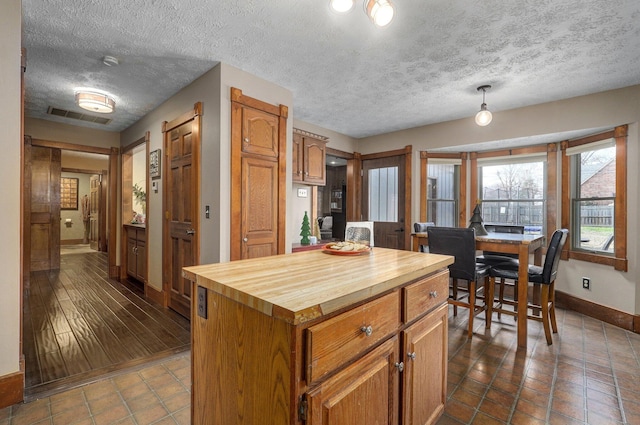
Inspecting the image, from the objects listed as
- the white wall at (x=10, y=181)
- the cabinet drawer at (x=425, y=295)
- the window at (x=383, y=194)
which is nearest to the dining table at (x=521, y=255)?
the cabinet drawer at (x=425, y=295)

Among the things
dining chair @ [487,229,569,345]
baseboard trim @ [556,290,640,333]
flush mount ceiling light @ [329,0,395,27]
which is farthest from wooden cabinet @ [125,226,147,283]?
baseboard trim @ [556,290,640,333]

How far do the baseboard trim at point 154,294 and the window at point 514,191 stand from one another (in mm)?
4817

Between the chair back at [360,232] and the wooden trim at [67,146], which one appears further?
the wooden trim at [67,146]

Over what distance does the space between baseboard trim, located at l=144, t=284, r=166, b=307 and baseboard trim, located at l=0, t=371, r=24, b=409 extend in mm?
1731

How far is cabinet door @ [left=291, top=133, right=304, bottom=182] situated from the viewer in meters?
3.95

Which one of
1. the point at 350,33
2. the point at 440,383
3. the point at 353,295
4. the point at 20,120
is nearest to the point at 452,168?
the point at 350,33

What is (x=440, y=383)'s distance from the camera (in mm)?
1626

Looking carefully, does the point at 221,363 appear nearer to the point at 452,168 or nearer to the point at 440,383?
the point at 440,383

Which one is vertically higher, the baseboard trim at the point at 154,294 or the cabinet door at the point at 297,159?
the cabinet door at the point at 297,159

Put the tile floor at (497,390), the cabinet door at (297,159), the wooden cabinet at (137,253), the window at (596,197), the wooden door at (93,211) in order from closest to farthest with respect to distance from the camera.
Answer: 1. the tile floor at (497,390)
2. the window at (596,197)
3. the cabinet door at (297,159)
4. the wooden cabinet at (137,253)
5. the wooden door at (93,211)

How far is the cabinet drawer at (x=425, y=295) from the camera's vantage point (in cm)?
132

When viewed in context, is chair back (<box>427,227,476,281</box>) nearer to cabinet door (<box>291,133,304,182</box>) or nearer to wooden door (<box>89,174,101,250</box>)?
cabinet door (<box>291,133,304,182</box>)

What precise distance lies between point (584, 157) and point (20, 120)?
18.2ft

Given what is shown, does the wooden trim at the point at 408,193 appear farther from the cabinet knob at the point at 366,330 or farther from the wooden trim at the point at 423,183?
the cabinet knob at the point at 366,330
